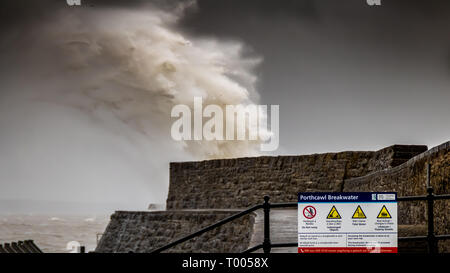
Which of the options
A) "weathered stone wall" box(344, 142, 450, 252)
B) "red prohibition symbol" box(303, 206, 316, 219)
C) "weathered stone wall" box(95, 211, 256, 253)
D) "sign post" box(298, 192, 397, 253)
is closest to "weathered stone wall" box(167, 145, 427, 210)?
"weathered stone wall" box(95, 211, 256, 253)

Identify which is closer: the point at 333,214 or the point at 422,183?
the point at 333,214

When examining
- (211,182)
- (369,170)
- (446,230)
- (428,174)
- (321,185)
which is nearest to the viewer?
(446,230)

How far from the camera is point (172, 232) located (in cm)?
1508

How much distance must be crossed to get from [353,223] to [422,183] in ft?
10.3

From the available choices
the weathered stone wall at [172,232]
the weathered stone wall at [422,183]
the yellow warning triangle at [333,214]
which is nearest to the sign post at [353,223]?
the yellow warning triangle at [333,214]

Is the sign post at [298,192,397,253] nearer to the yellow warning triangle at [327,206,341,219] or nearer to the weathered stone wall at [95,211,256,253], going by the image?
the yellow warning triangle at [327,206,341,219]

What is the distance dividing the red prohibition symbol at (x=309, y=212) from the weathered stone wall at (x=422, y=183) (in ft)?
6.57

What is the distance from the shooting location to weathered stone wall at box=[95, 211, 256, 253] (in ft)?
42.4

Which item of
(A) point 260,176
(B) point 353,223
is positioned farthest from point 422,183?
(A) point 260,176

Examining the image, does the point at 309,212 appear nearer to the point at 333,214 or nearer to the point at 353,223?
the point at 333,214
